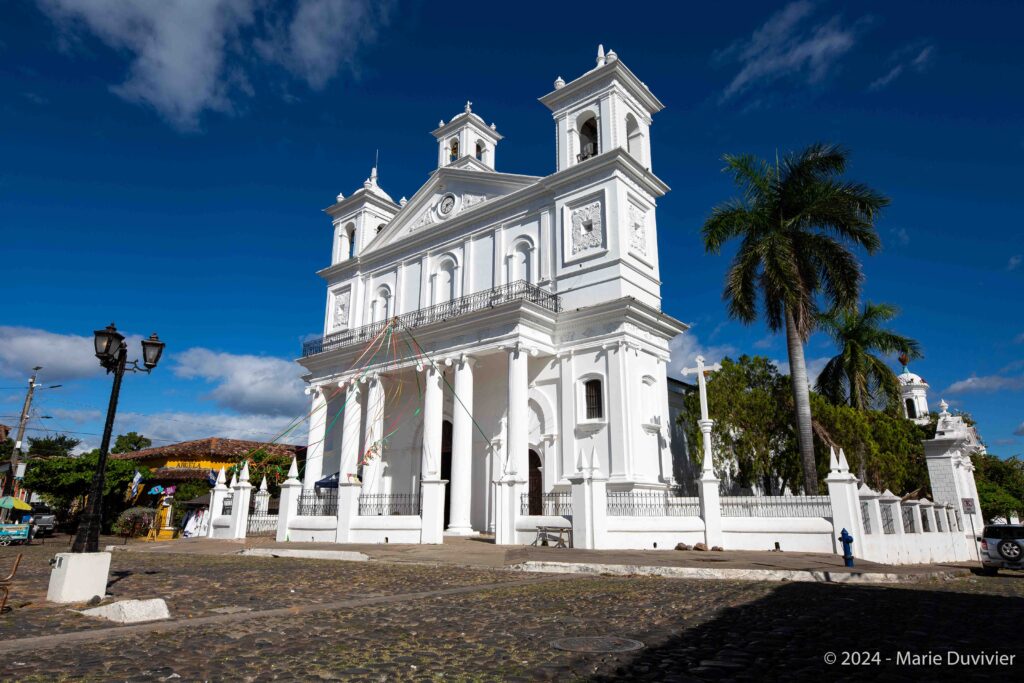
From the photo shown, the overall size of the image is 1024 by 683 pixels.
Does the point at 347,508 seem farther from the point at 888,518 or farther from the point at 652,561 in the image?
the point at 888,518

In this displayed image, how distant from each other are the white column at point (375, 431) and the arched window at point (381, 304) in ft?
16.4

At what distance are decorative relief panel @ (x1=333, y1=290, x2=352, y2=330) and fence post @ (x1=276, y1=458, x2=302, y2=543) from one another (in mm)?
10262

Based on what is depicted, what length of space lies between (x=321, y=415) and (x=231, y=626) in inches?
929

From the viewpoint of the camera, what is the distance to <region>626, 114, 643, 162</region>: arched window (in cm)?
2521

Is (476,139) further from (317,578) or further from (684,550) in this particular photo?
(317,578)

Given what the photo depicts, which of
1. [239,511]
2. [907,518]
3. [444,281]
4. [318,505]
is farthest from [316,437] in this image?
[907,518]

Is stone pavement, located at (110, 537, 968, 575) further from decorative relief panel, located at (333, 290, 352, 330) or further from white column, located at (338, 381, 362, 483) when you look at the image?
decorative relief panel, located at (333, 290, 352, 330)

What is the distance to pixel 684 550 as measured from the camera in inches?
582

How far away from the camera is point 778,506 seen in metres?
14.8

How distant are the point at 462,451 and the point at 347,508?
4.11 meters

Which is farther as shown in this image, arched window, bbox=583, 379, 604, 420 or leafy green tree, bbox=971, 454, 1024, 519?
leafy green tree, bbox=971, 454, 1024, 519

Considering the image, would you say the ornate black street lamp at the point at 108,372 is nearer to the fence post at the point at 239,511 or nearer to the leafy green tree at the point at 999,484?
the fence post at the point at 239,511

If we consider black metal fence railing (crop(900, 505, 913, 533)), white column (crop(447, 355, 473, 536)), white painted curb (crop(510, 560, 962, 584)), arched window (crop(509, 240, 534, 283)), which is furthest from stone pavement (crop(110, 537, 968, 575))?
arched window (crop(509, 240, 534, 283))

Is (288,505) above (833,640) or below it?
above
